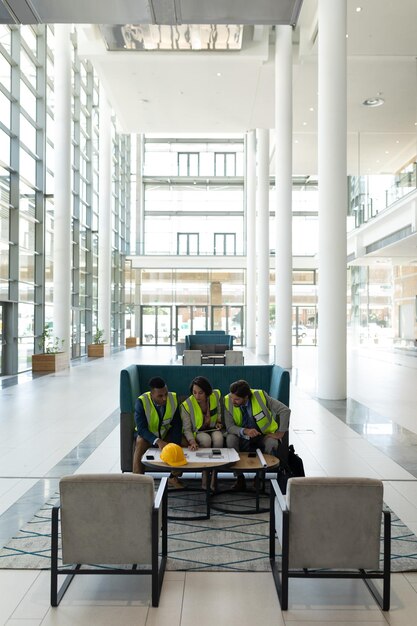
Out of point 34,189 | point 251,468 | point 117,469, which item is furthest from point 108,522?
point 34,189

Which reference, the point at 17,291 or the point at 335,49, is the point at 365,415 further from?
the point at 17,291

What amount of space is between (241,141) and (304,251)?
871cm

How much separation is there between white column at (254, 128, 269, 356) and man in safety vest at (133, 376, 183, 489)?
17.9 metres

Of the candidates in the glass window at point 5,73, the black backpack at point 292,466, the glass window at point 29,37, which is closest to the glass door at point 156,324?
the glass window at point 29,37

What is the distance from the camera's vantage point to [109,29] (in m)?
15.3

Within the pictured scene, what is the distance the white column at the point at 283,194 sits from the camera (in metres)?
16.6

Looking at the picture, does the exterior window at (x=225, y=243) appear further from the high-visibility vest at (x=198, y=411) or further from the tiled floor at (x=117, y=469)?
the high-visibility vest at (x=198, y=411)

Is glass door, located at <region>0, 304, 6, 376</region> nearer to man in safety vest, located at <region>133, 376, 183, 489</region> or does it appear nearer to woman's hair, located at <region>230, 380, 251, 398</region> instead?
man in safety vest, located at <region>133, 376, 183, 489</region>

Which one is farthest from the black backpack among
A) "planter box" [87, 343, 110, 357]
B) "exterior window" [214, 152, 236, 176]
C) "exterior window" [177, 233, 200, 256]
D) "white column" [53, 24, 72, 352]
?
"exterior window" [214, 152, 236, 176]

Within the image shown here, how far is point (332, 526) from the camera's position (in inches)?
134

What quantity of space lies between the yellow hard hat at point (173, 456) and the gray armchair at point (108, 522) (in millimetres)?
1245

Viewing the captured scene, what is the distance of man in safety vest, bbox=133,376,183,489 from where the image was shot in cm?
562

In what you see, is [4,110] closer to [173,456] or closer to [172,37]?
[172,37]

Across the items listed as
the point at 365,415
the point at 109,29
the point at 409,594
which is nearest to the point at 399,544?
the point at 409,594
